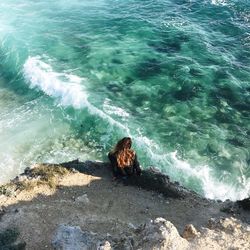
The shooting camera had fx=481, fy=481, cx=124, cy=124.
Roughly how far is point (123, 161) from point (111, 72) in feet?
37.6

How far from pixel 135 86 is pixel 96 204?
1143 cm

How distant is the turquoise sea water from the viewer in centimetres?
2202

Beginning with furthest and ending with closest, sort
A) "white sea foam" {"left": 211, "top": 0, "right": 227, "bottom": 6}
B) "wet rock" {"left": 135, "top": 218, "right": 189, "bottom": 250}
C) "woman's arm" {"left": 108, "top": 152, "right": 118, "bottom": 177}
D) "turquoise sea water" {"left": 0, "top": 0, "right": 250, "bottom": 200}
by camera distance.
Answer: "white sea foam" {"left": 211, "top": 0, "right": 227, "bottom": 6}, "turquoise sea water" {"left": 0, "top": 0, "right": 250, "bottom": 200}, "woman's arm" {"left": 108, "top": 152, "right": 118, "bottom": 177}, "wet rock" {"left": 135, "top": 218, "right": 189, "bottom": 250}

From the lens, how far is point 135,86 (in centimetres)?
2745

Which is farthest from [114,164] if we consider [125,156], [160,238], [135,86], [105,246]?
[135,86]

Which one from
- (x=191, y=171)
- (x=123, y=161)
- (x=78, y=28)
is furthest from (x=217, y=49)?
(x=123, y=161)

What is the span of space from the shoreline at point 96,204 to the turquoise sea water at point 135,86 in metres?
2.29

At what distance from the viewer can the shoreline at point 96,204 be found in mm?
15953

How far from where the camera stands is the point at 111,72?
28969 millimetres

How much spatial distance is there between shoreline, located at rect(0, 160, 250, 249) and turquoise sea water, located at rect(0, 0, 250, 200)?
Answer: 2287 mm

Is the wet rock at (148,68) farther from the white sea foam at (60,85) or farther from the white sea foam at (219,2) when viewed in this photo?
the white sea foam at (219,2)

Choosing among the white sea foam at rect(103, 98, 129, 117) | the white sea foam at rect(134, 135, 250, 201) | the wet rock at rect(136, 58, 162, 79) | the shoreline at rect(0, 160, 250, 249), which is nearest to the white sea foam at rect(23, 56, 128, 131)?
the white sea foam at rect(103, 98, 129, 117)

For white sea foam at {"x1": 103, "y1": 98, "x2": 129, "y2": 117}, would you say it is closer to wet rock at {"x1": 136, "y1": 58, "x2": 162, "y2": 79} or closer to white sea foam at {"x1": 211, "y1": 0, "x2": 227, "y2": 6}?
wet rock at {"x1": 136, "y1": 58, "x2": 162, "y2": 79}

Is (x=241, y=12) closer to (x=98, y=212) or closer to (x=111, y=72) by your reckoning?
(x=111, y=72)
